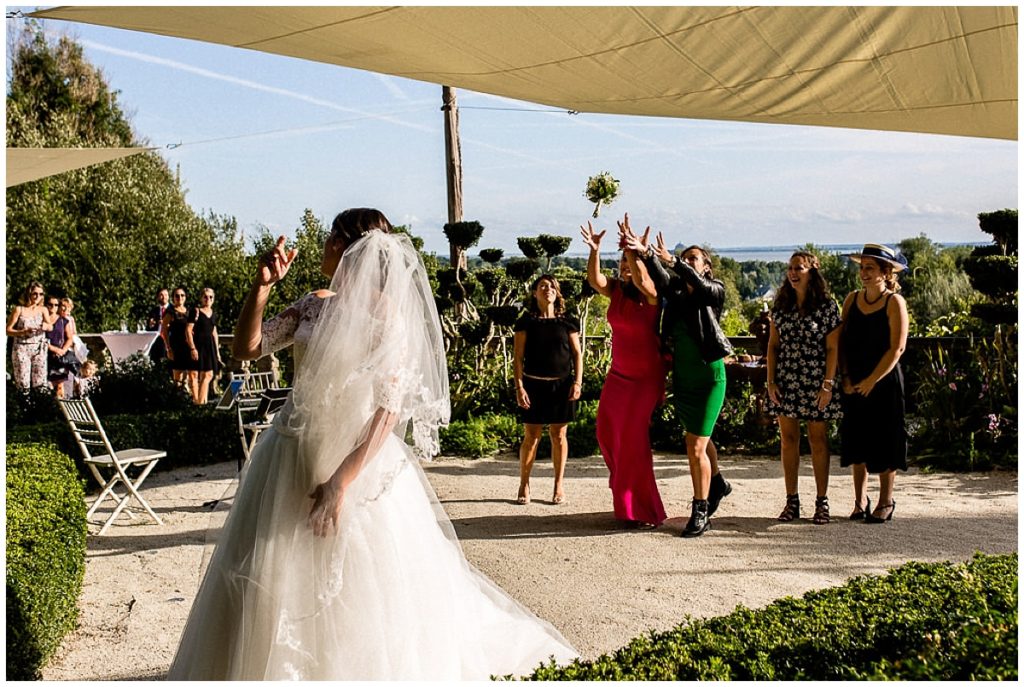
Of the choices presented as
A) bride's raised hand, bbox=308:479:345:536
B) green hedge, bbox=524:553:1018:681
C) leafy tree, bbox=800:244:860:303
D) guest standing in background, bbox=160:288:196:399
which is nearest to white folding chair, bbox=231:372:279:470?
guest standing in background, bbox=160:288:196:399

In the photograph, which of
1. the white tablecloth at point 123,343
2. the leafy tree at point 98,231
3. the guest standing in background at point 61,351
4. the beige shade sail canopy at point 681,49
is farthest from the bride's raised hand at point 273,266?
A: the leafy tree at point 98,231

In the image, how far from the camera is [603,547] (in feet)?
20.5

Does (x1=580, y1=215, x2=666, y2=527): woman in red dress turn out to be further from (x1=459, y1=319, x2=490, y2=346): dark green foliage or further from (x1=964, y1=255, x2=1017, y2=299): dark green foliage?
(x1=459, y1=319, x2=490, y2=346): dark green foliage

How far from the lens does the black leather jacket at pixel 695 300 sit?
630cm

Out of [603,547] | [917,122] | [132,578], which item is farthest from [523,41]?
[132,578]

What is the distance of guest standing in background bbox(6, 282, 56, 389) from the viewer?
12266 millimetres

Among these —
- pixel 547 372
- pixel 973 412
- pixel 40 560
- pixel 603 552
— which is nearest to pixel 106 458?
pixel 40 560

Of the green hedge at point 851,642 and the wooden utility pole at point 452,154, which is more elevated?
the wooden utility pole at point 452,154

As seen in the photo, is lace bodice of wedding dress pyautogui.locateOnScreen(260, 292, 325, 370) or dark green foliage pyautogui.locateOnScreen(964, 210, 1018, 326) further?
dark green foliage pyautogui.locateOnScreen(964, 210, 1018, 326)

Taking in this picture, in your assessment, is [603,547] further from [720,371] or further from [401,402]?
[401,402]

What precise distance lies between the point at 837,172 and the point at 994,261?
45.8m

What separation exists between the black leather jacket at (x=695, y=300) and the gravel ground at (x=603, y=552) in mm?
1282

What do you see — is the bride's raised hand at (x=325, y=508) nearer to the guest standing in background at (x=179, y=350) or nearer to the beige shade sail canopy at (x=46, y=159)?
the beige shade sail canopy at (x=46, y=159)

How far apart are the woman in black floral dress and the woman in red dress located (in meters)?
Result: 0.92
